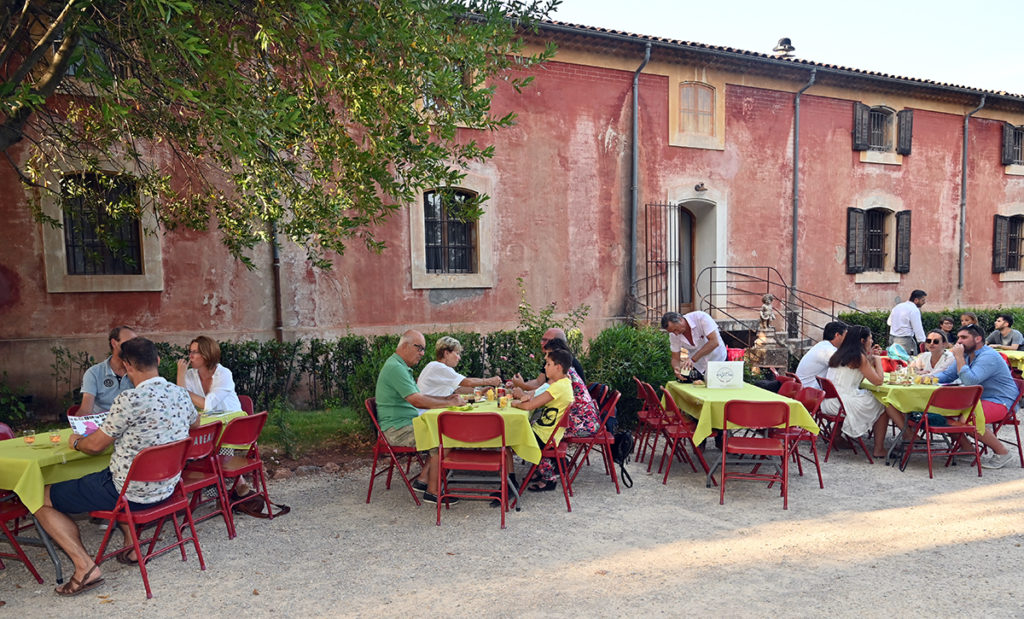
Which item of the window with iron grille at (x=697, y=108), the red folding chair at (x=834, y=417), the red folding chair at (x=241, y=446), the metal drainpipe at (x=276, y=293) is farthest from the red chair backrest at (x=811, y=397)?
the window with iron grille at (x=697, y=108)

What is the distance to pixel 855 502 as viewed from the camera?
526cm

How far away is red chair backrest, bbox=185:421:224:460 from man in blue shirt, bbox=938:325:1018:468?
6858 millimetres

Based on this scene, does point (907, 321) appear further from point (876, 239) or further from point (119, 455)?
point (119, 455)

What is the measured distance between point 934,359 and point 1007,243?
12.7 meters

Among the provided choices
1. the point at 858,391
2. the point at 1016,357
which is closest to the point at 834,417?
the point at 858,391

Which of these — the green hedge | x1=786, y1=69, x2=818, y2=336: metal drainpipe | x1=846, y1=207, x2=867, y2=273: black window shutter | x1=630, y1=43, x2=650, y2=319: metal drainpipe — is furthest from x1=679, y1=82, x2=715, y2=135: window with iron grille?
the green hedge

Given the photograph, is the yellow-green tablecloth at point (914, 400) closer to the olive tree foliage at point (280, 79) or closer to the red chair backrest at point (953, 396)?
the red chair backrest at point (953, 396)

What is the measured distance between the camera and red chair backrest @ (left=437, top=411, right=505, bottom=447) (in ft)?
15.4

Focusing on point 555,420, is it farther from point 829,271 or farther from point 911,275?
point 911,275

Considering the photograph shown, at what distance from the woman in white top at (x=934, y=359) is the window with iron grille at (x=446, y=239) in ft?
23.1

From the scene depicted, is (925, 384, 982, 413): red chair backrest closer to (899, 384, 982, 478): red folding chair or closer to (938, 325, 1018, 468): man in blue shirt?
(899, 384, 982, 478): red folding chair

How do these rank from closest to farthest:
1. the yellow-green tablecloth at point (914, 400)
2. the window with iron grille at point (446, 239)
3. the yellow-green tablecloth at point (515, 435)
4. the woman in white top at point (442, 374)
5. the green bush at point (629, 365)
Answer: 1. the yellow-green tablecloth at point (515, 435)
2. the woman in white top at point (442, 374)
3. the yellow-green tablecloth at point (914, 400)
4. the green bush at point (629, 365)
5. the window with iron grille at point (446, 239)

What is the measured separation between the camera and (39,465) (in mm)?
3854

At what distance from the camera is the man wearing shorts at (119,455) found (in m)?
3.85
